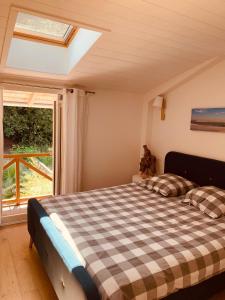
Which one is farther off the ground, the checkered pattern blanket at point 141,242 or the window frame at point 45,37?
the window frame at point 45,37

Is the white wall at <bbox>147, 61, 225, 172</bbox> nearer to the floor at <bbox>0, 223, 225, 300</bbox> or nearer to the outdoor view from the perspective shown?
the floor at <bbox>0, 223, 225, 300</bbox>

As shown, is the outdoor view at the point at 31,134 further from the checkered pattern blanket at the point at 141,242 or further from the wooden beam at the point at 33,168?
the checkered pattern blanket at the point at 141,242

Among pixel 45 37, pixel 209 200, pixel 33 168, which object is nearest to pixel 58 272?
pixel 209 200

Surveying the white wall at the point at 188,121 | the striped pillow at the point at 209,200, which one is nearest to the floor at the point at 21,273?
the striped pillow at the point at 209,200

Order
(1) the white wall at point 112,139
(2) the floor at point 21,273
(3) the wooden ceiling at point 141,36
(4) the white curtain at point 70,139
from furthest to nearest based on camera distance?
(1) the white wall at point 112,139, (4) the white curtain at point 70,139, (2) the floor at point 21,273, (3) the wooden ceiling at point 141,36

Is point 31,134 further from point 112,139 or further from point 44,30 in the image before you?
point 44,30

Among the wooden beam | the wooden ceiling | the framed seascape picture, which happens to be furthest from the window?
Result: the wooden beam

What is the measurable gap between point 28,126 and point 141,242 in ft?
17.7

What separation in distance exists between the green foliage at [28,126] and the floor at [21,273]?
12.3 ft

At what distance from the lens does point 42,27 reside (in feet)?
8.74

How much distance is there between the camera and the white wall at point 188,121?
302cm

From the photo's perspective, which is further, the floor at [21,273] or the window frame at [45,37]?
the window frame at [45,37]

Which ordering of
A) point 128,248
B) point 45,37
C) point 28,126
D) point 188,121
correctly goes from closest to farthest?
point 128,248 → point 45,37 → point 188,121 → point 28,126

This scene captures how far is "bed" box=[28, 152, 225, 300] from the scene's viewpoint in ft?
4.78
